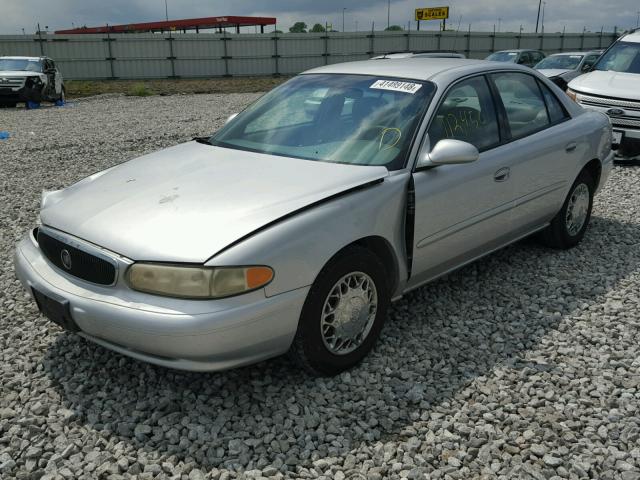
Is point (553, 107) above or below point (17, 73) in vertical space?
above

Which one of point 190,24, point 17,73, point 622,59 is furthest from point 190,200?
point 190,24

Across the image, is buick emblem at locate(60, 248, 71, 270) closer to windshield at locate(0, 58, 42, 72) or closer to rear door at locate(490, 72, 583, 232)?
rear door at locate(490, 72, 583, 232)

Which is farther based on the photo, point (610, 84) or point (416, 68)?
point (610, 84)

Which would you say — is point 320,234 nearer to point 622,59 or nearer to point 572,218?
point 572,218

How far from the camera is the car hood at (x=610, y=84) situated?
332 inches

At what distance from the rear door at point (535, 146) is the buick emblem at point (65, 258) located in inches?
111

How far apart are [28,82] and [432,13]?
45.7 m

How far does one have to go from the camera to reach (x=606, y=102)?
8555 millimetres

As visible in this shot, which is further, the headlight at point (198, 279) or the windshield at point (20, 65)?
the windshield at point (20, 65)

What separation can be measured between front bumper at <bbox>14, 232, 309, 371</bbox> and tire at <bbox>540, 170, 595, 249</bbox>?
297 centimetres

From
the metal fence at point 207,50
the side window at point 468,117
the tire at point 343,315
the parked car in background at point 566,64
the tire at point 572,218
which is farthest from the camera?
the metal fence at point 207,50

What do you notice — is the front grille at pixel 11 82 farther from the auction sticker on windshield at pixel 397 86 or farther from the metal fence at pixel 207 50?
the auction sticker on windshield at pixel 397 86

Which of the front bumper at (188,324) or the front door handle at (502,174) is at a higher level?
the front door handle at (502,174)

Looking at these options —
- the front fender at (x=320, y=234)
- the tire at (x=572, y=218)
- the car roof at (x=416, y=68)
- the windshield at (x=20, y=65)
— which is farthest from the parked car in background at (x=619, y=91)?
the windshield at (x=20, y=65)
